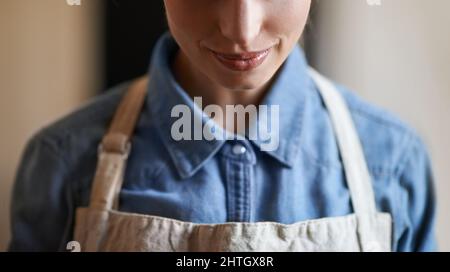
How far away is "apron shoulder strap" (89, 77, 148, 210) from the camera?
44cm

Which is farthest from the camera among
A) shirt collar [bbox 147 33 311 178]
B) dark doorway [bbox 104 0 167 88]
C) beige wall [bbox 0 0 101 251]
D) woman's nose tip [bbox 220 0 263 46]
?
beige wall [bbox 0 0 101 251]

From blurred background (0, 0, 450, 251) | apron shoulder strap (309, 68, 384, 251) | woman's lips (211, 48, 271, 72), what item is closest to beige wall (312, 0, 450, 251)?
blurred background (0, 0, 450, 251)

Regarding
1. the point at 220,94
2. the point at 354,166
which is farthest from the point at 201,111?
the point at 354,166

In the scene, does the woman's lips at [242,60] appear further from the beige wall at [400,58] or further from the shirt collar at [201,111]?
the beige wall at [400,58]

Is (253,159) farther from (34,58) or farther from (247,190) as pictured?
(34,58)

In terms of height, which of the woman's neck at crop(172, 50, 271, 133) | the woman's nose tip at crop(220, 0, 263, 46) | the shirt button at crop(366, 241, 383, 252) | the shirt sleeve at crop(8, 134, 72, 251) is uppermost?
the woman's neck at crop(172, 50, 271, 133)

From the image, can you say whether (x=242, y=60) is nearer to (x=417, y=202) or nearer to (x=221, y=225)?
(x=221, y=225)

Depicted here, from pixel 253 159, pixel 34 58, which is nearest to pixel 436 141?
pixel 253 159

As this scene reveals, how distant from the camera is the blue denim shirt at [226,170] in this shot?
1.42ft

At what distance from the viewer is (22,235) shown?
479 millimetres

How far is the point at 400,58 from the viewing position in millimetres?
633

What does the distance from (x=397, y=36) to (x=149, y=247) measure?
1.21ft

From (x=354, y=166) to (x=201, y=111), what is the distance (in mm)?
131

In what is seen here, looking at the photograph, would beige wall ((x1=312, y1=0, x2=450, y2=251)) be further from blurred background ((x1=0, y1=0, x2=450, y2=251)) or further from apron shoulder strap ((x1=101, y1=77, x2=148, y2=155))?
apron shoulder strap ((x1=101, y1=77, x2=148, y2=155))
